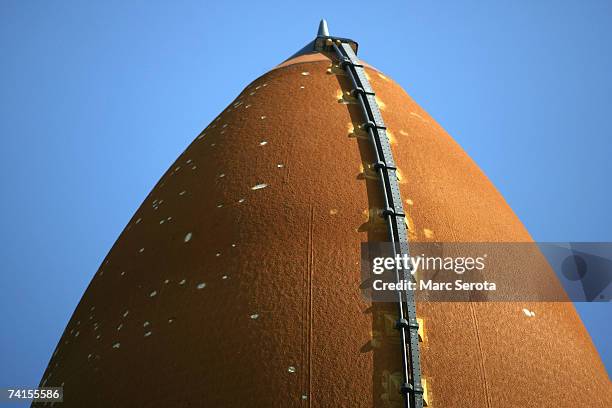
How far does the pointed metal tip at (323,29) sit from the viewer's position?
705 centimetres

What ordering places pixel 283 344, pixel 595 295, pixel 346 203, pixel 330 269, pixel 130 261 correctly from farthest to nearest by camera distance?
1. pixel 595 295
2. pixel 130 261
3. pixel 346 203
4. pixel 330 269
5. pixel 283 344

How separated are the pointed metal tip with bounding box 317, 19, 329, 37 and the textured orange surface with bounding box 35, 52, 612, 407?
114 centimetres

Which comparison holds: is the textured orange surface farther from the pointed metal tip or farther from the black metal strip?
the pointed metal tip

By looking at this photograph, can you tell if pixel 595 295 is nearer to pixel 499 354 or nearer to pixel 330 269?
pixel 499 354

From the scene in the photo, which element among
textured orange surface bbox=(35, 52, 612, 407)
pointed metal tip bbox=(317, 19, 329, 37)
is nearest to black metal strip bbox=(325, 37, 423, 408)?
textured orange surface bbox=(35, 52, 612, 407)

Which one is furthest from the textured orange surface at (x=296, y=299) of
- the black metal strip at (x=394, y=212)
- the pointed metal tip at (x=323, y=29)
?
the pointed metal tip at (x=323, y=29)

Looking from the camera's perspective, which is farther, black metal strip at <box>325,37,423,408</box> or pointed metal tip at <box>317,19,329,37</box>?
pointed metal tip at <box>317,19,329,37</box>

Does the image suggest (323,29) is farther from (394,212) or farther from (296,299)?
(296,299)

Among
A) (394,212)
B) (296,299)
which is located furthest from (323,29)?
(296,299)

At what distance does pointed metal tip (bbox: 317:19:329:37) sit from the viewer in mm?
7055

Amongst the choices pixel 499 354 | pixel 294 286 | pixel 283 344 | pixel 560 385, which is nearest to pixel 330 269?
pixel 294 286

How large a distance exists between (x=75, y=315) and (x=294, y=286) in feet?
7.00

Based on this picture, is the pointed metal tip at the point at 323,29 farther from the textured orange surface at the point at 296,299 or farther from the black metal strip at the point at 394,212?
the textured orange surface at the point at 296,299

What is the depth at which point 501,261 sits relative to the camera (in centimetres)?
506
